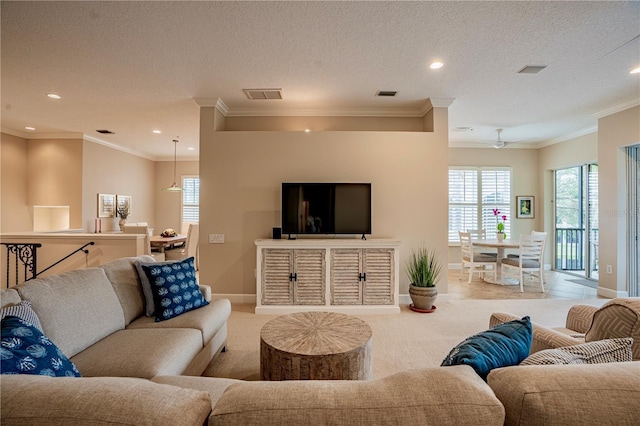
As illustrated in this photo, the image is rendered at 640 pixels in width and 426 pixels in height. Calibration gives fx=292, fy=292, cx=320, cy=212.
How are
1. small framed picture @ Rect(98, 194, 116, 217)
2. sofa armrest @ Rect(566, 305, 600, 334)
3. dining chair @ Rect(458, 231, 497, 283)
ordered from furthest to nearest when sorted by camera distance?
small framed picture @ Rect(98, 194, 116, 217) < dining chair @ Rect(458, 231, 497, 283) < sofa armrest @ Rect(566, 305, 600, 334)

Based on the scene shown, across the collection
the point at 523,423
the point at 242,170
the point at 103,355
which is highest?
the point at 242,170

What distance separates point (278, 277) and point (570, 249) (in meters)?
6.77

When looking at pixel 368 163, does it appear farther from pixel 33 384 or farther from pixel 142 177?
pixel 142 177

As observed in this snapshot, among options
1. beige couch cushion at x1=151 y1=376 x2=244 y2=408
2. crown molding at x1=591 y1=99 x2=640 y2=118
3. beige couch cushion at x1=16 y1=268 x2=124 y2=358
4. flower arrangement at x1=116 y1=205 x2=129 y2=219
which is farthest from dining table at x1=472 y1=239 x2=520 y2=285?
flower arrangement at x1=116 y1=205 x2=129 y2=219

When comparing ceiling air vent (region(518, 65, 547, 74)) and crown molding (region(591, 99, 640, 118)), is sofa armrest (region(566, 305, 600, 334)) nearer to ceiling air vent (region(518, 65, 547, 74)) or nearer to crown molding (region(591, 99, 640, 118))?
ceiling air vent (region(518, 65, 547, 74))

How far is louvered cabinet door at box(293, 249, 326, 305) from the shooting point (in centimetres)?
385

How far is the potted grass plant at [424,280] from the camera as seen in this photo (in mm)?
3876

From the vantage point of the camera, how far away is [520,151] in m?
7.01

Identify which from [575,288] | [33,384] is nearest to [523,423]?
[33,384]

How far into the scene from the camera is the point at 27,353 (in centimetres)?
119

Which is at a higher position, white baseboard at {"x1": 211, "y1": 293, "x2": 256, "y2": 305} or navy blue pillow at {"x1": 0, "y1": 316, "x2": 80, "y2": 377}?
navy blue pillow at {"x1": 0, "y1": 316, "x2": 80, "y2": 377}

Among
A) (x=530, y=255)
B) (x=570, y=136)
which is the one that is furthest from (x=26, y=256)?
(x=570, y=136)

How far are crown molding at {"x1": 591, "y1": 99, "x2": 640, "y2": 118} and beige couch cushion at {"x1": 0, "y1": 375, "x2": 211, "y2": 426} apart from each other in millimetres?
A: 6348

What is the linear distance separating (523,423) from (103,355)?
199cm
